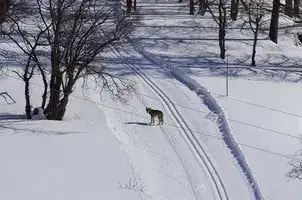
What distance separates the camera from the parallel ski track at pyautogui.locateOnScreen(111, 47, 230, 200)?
19562mm

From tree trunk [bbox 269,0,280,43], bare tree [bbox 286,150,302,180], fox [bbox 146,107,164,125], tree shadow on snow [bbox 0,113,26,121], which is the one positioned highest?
tree trunk [bbox 269,0,280,43]

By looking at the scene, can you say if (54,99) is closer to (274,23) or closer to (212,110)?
(212,110)

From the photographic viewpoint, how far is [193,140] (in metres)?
23.3

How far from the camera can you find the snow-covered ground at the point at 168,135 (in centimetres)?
1891

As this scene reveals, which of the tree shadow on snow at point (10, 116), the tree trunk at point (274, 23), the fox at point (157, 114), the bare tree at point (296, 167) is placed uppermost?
the tree trunk at point (274, 23)

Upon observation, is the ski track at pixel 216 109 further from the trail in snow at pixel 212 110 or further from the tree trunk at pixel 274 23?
the tree trunk at pixel 274 23

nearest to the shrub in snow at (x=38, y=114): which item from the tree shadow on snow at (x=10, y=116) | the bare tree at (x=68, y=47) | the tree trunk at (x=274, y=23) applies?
the bare tree at (x=68, y=47)

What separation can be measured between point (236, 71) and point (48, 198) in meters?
17.3

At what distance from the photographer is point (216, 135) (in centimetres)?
2362

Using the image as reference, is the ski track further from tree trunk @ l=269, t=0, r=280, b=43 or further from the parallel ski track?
tree trunk @ l=269, t=0, r=280, b=43

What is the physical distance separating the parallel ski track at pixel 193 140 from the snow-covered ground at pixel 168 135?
3 cm

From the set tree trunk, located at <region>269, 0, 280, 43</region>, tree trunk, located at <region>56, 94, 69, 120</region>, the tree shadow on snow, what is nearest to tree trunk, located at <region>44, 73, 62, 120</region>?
tree trunk, located at <region>56, 94, 69, 120</region>

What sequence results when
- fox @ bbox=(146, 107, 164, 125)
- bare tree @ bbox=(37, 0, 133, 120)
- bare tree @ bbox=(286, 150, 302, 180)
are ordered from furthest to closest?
1. bare tree @ bbox=(37, 0, 133, 120)
2. fox @ bbox=(146, 107, 164, 125)
3. bare tree @ bbox=(286, 150, 302, 180)

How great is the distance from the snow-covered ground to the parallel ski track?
33 mm
